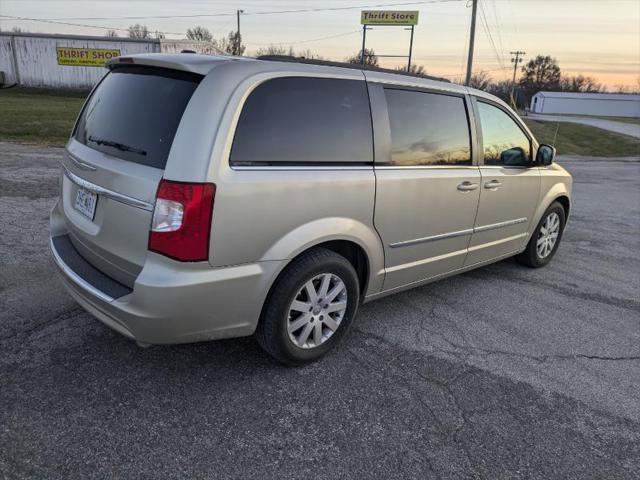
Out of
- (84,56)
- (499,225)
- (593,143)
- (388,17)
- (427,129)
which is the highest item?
(388,17)

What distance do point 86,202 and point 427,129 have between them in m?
2.38

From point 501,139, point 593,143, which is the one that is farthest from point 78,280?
point 593,143

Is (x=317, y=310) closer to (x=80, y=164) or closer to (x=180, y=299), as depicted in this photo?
(x=180, y=299)

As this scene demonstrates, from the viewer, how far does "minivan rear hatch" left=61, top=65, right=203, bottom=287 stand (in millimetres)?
2651

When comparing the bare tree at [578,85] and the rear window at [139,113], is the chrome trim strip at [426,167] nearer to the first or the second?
the rear window at [139,113]

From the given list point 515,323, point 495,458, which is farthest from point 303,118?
point 515,323

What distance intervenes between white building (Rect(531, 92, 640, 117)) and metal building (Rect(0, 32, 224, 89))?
68.0m

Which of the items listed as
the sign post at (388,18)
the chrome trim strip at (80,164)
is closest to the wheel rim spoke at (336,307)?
the chrome trim strip at (80,164)

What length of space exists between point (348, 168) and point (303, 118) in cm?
42

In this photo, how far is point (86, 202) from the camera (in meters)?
3.04

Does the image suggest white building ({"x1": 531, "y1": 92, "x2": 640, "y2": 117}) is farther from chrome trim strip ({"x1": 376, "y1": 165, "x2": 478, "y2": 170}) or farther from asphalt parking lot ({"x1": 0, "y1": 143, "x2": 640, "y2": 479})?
asphalt parking lot ({"x1": 0, "y1": 143, "x2": 640, "y2": 479})

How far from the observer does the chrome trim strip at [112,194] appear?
2.60 metres

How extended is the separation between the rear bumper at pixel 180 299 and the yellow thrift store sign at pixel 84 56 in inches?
1308

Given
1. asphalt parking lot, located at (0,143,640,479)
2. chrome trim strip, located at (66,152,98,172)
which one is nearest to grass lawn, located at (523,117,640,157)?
asphalt parking lot, located at (0,143,640,479)
